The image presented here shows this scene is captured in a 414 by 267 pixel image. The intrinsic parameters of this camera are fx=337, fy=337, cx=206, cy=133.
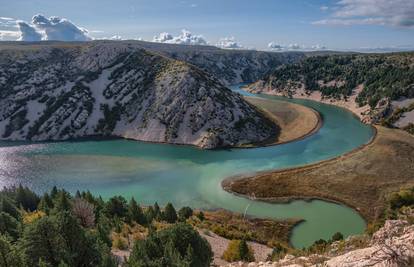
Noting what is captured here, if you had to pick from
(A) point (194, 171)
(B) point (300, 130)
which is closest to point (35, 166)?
(A) point (194, 171)

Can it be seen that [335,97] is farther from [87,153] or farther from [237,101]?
[87,153]

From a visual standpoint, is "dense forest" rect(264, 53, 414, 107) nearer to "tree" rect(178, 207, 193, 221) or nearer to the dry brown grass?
the dry brown grass

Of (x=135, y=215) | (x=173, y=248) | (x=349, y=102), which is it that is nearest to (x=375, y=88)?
(x=349, y=102)

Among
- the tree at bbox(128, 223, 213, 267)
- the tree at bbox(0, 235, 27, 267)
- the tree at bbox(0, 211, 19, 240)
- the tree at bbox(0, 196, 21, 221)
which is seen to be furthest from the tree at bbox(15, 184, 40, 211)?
the tree at bbox(128, 223, 213, 267)

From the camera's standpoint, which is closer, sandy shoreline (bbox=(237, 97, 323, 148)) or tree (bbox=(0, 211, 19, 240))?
tree (bbox=(0, 211, 19, 240))

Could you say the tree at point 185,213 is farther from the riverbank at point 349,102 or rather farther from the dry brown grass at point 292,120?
the riverbank at point 349,102

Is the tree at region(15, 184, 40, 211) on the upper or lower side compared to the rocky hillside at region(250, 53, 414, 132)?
lower

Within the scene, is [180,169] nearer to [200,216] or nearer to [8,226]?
[200,216]
